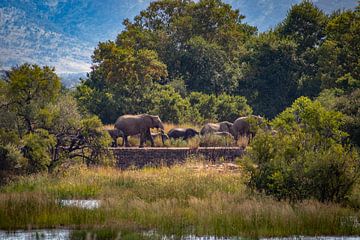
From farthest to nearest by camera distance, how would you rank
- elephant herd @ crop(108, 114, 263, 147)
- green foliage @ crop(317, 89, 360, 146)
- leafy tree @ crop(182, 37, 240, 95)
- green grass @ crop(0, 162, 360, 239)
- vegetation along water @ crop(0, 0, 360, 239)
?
1. leafy tree @ crop(182, 37, 240, 95)
2. elephant herd @ crop(108, 114, 263, 147)
3. green foliage @ crop(317, 89, 360, 146)
4. vegetation along water @ crop(0, 0, 360, 239)
5. green grass @ crop(0, 162, 360, 239)

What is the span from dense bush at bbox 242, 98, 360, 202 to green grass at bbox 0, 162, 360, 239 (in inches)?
33.0

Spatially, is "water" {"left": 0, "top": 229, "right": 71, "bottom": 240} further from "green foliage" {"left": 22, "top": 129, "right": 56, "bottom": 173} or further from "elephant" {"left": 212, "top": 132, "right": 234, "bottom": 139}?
"elephant" {"left": 212, "top": 132, "right": 234, "bottom": 139}

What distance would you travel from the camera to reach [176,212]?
954 inches

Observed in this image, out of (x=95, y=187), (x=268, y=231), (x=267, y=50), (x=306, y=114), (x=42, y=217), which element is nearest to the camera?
(x=268, y=231)

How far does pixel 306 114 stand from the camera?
28.7 meters

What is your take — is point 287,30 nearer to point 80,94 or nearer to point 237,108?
point 237,108

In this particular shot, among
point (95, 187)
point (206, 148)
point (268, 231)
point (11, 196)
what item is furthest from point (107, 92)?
point (268, 231)

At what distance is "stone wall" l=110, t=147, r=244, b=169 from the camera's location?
39812 millimetres

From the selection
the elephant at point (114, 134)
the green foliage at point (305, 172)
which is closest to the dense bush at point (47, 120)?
the elephant at point (114, 134)

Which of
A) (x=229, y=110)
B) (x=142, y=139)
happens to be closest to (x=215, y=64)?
(x=229, y=110)

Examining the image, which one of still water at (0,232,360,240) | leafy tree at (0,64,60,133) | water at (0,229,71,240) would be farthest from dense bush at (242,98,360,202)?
leafy tree at (0,64,60,133)

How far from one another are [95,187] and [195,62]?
42.1 m

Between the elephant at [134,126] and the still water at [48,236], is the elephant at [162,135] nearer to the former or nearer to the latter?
the elephant at [134,126]

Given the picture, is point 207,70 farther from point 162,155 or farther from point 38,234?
point 38,234
